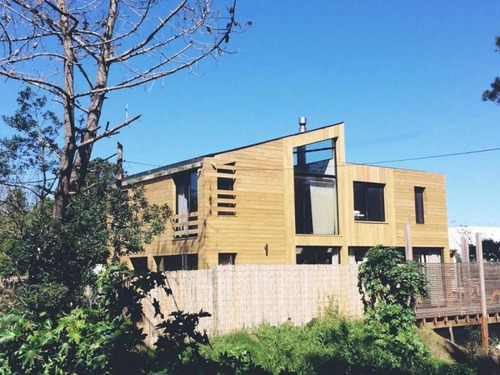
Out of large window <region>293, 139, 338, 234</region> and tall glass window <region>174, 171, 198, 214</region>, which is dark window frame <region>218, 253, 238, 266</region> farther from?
large window <region>293, 139, 338, 234</region>

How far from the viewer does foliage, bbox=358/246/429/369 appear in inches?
610

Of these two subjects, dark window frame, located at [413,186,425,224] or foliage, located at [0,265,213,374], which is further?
dark window frame, located at [413,186,425,224]

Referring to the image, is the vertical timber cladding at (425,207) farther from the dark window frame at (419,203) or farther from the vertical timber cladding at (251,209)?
the vertical timber cladding at (251,209)

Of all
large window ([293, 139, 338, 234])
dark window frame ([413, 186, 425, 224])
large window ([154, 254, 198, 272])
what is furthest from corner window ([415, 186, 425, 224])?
large window ([154, 254, 198, 272])

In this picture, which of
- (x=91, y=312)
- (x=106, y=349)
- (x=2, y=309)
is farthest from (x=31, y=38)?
(x=106, y=349)

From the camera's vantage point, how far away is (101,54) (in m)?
8.73

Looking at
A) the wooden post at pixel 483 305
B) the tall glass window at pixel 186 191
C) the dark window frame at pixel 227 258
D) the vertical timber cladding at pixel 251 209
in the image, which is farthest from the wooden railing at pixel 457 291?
the tall glass window at pixel 186 191

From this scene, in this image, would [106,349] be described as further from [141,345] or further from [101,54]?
[101,54]

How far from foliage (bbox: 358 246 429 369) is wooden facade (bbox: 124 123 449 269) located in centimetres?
356

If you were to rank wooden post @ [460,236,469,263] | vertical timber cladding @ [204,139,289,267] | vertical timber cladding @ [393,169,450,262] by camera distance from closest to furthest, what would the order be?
1. vertical timber cladding @ [204,139,289,267]
2. wooden post @ [460,236,469,263]
3. vertical timber cladding @ [393,169,450,262]

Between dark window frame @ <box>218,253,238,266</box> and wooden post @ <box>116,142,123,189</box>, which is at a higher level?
wooden post @ <box>116,142,123,189</box>

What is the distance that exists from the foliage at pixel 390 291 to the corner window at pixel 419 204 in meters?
7.50

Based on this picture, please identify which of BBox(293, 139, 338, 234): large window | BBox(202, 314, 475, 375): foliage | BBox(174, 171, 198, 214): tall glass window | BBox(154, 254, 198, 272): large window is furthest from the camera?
BBox(293, 139, 338, 234): large window

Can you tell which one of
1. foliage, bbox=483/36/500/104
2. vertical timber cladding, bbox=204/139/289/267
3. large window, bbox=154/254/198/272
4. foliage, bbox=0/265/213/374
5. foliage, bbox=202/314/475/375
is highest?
foliage, bbox=483/36/500/104
